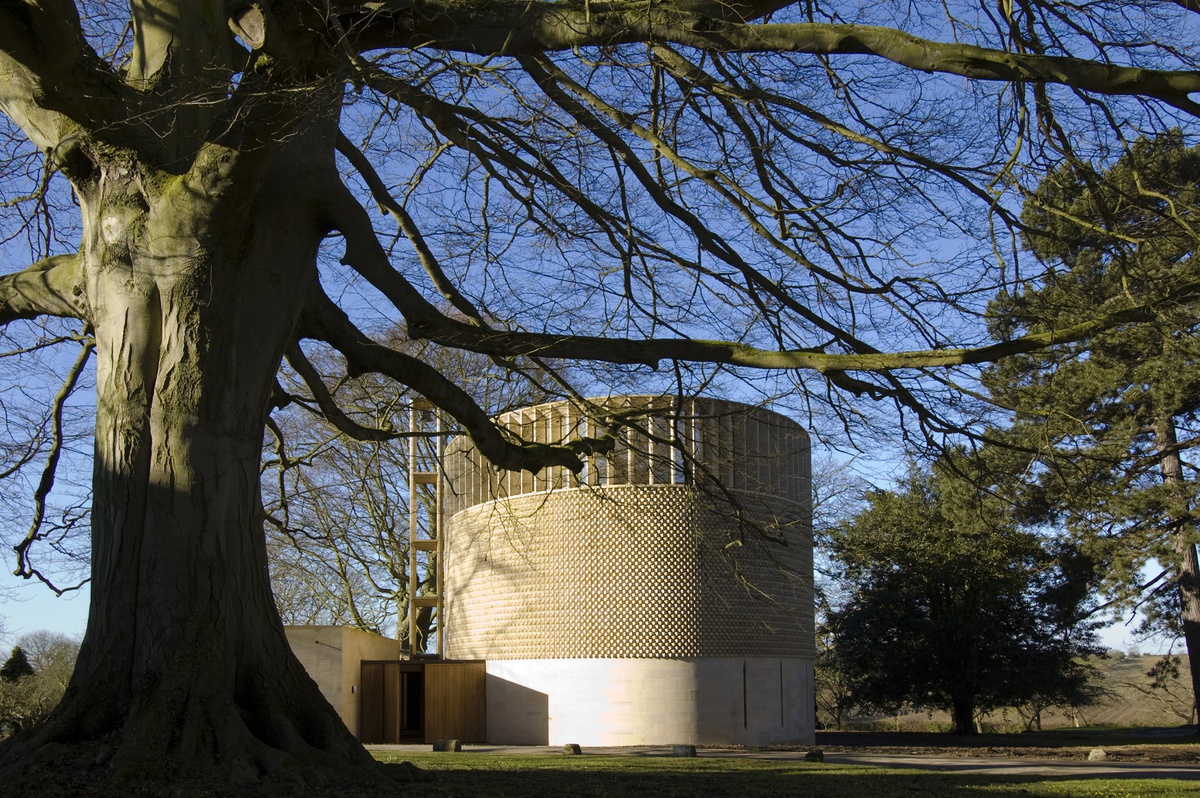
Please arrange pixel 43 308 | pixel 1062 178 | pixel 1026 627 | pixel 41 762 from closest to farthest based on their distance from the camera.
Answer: pixel 41 762 < pixel 1062 178 < pixel 43 308 < pixel 1026 627

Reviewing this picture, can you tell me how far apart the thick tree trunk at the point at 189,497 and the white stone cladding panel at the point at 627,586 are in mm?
12759

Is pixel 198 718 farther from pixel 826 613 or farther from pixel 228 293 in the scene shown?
pixel 826 613

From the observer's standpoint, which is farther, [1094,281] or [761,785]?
[1094,281]

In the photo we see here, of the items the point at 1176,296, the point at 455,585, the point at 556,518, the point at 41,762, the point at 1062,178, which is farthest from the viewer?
the point at 455,585

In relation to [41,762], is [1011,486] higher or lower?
higher

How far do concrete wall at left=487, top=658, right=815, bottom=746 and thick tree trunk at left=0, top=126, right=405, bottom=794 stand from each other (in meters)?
13.5

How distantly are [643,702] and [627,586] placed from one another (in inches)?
80.4

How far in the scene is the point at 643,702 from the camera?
19234mm

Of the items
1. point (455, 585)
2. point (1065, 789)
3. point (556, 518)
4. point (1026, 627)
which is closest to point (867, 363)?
point (1065, 789)

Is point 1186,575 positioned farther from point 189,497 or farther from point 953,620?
point 189,497

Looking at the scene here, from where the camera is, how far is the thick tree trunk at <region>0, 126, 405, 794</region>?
5.59 m

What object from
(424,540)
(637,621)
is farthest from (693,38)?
(424,540)

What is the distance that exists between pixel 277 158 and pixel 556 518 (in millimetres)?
13944

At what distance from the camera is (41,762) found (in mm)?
5242
